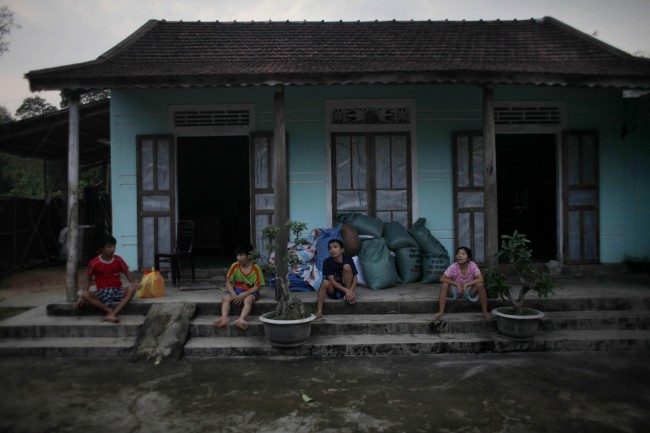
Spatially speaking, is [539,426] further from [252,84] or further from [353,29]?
[353,29]

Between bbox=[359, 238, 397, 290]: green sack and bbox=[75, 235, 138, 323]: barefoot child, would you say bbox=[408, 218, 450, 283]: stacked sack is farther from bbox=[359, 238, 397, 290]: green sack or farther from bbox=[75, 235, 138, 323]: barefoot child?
bbox=[75, 235, 138, 323]: barefoot child

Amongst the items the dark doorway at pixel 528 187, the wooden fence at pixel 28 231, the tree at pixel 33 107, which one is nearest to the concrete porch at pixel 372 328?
the wooden fence at pixel 28 231

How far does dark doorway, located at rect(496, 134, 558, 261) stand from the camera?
1126 centimetres

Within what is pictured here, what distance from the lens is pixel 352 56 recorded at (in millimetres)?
7629

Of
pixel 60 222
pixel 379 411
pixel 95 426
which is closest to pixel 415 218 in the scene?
pixel 379 411

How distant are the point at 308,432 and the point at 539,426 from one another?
168 cm

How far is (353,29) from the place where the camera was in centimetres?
902

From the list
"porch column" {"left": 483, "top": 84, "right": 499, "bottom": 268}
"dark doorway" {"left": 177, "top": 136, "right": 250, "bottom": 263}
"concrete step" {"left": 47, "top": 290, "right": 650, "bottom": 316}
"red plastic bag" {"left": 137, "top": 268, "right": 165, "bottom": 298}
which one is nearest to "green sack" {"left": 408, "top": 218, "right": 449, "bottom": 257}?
"porch column" {"left": 483, "top": 84, "right": 499, "bottom": 268}

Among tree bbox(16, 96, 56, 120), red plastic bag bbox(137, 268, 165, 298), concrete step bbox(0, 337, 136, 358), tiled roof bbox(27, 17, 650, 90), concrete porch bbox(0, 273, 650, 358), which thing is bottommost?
concrete step bbox(0, 337, 136, 358)

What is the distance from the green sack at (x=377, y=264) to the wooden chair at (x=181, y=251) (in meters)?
2.61

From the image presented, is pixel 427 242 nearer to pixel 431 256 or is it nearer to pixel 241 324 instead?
pixel 431 256

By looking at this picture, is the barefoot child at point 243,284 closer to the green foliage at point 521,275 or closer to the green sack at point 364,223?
the green sack at point 364,223

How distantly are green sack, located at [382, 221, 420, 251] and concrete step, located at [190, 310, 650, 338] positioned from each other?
1513 mm

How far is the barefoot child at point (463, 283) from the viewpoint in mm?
5746
